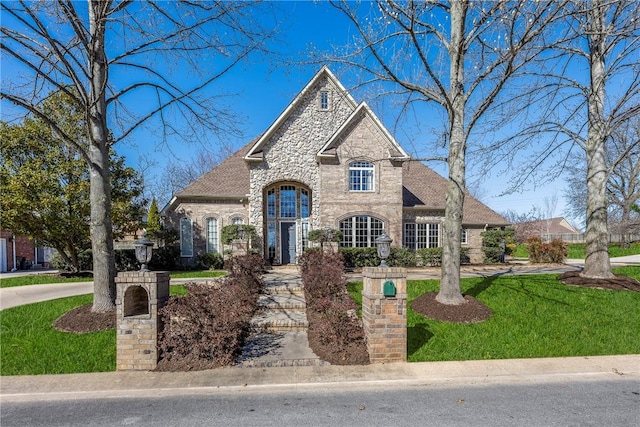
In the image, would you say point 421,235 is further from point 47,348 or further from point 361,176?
point 47,348

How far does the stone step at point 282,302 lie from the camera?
8430 millimetres

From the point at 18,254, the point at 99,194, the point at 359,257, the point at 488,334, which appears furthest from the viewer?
the point at 18,254

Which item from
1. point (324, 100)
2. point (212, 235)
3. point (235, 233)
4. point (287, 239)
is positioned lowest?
point (287, 239)

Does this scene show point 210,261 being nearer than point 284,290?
No

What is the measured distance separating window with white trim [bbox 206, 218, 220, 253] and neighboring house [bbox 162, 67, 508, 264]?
5cm

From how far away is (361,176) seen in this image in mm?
17141

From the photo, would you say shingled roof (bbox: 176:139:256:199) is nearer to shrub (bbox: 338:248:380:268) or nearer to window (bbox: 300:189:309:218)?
window (bbox: 300:189:309:218)

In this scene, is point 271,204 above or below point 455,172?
below

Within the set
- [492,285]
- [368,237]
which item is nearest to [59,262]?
[368,237]

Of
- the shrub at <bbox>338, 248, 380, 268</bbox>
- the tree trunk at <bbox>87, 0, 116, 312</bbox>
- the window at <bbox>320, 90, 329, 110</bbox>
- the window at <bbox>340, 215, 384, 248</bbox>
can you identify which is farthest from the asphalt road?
the window at <bbox>320, 90, 329, 110</bbox>

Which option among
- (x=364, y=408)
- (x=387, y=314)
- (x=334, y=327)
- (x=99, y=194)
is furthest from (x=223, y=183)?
(x=364, y=408)

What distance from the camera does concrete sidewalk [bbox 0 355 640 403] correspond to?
4.76 metres

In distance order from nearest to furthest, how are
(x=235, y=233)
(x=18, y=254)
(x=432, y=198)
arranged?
(x=235, y=233) → (x=432, y=198) → (x=18, y=254)

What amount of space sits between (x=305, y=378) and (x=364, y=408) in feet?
3.82
